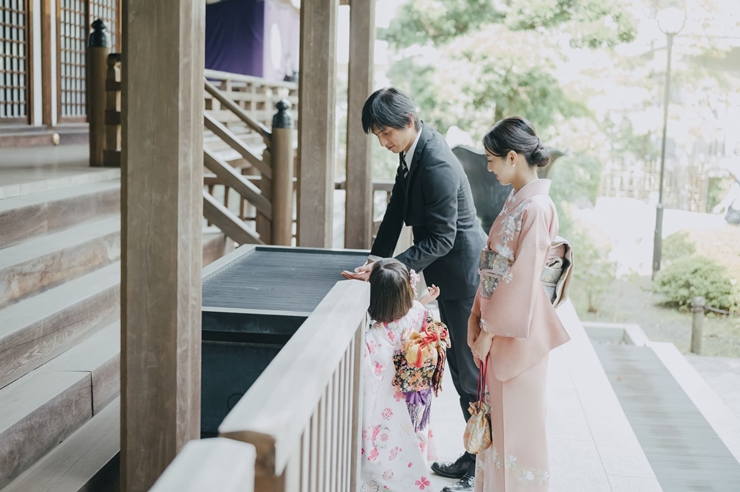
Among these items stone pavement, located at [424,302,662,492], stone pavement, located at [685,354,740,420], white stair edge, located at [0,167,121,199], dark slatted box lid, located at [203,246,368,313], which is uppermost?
white stair edge, located at [0,167,121,199]

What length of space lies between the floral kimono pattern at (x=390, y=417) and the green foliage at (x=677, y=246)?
13911 mm

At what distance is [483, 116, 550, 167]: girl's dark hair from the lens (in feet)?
8.96

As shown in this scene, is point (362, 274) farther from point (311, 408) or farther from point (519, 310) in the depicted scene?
point (311, 408)

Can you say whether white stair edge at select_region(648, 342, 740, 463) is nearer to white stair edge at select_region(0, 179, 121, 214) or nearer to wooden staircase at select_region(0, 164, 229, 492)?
wooden staircase at select_region(0, 164, 229, 492)

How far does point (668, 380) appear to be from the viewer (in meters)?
7.06

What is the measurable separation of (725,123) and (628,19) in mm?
3337

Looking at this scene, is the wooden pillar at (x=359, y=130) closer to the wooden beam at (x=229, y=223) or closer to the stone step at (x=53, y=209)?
the wooden beam at (x=229, y=223)

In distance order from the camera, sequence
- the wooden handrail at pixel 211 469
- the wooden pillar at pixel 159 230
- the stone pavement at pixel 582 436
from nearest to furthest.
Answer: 1. the wooden handrail at pixel 211 469
2. the wooden pillar at pixel 159 230
3. the stone pavement at pixel 582 436

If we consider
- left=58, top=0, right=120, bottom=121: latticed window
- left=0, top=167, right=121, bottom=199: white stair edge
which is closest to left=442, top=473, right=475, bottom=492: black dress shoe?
left=0, top=167, right=121, bottom=199: white stair edge

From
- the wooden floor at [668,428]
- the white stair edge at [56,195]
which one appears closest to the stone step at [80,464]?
the white stair edge at [56,195]

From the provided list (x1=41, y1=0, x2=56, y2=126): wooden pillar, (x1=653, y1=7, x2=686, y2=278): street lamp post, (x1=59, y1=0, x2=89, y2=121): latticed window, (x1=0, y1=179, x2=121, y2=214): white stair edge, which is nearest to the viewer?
(x1=0, y1=179, x2=121, y2=214): white stair edge

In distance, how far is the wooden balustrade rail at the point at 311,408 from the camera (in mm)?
1160

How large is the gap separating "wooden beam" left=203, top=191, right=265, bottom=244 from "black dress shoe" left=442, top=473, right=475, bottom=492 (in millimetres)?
2706

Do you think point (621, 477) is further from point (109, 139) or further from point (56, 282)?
point (109, 139)
